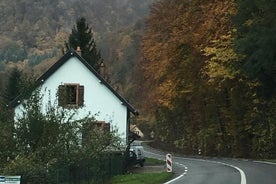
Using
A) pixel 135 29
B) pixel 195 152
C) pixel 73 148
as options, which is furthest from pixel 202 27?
pixel 135 29

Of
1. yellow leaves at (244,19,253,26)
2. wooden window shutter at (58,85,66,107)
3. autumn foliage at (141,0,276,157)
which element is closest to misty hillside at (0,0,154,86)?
autumn foliage at (141,0,276,157)

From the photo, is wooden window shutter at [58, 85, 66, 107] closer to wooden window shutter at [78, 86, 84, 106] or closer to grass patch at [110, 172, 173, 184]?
grass patch at [110, 172, 173, 184]

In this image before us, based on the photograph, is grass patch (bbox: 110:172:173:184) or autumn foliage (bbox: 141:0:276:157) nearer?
grass patch (bbox: 110:172:173:184)

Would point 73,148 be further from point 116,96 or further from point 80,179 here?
point 116,96

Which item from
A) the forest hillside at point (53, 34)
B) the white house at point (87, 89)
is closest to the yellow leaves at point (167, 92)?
the white house at point (87, 89)

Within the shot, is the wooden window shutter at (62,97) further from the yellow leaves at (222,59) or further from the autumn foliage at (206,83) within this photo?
the yellow leaves at (222,59)

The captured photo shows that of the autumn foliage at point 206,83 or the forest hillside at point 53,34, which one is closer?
the autumn foliage at point 206,83

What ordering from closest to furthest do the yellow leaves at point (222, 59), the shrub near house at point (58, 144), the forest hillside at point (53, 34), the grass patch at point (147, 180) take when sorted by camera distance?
the shrub near house at point (58, 144) < the grass patch at point (147, 180) < the yellow leaves at point (222, 59) < the forest hillside at point (53, 34)

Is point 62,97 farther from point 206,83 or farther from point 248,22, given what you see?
point 206,83

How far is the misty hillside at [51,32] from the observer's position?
4469 inches

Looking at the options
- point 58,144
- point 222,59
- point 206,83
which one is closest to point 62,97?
point 58,144

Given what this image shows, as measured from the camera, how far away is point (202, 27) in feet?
151

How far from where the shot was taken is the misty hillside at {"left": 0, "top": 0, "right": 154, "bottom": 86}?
113500 mm

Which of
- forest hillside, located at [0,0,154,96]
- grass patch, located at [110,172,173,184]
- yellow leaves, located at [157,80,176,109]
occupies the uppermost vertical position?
forest hillside, located at [0,0,154,96]
